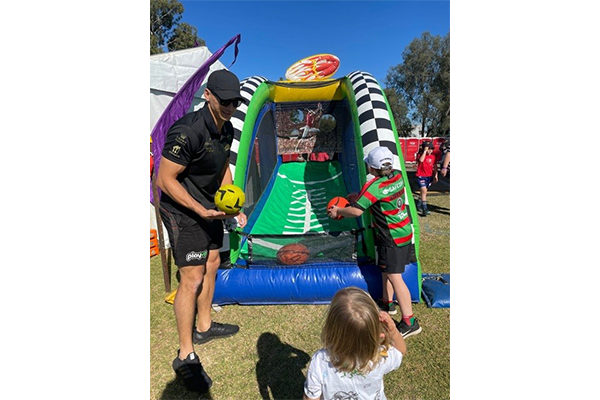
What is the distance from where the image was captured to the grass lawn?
6.14 feet

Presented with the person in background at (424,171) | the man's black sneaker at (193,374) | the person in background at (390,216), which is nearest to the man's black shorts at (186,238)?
the man's black sneaker at (193,374)

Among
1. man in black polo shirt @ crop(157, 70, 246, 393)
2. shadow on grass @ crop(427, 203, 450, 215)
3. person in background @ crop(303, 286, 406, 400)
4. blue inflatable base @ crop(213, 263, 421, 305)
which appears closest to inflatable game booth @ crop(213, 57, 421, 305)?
blue inflatable base @ crop(213, 263, 421, 305)

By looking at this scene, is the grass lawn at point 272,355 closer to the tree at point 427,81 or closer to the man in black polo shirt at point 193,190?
the man in black polo shirt at point 193,190

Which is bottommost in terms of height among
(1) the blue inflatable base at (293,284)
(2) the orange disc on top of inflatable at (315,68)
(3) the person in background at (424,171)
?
(1) the blue inflatable base at (293,284)

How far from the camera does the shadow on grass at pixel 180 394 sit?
1.85 metres

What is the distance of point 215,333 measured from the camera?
2354mm

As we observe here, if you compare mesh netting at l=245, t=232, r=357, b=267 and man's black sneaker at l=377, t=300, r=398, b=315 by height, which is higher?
mesh netting at l=245, t=232, r=357, b=267

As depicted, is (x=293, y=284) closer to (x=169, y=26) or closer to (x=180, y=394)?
(x=180, y=394)

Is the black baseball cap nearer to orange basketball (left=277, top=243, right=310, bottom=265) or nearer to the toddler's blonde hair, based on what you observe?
the toddler's blonde hair

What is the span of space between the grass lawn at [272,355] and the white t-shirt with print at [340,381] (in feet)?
2.71

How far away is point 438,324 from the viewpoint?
2449mm

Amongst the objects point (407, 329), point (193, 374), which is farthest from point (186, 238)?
point (407, 329)

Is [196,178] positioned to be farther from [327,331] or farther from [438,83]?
[438,83]

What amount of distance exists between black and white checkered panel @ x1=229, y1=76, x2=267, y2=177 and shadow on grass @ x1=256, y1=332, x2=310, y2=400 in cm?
180
